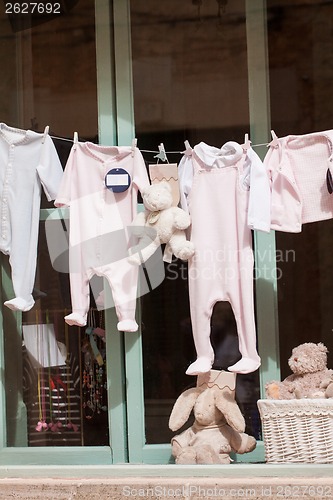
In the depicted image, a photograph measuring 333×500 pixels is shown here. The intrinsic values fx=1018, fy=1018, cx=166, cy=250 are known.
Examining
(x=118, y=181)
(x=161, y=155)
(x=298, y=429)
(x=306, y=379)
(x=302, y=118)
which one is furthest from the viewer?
(x=302, y=118)

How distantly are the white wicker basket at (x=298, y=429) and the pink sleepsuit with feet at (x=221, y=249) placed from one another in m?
0.28

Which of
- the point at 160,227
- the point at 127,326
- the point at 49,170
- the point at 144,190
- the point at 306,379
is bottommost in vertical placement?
the point at 306,379

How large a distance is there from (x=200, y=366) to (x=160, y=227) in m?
0.68

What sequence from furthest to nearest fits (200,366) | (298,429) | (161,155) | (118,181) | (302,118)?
(302,118) → (161,155) → (118,181) → (200,366) → (298,429)

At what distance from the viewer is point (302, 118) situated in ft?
16.8

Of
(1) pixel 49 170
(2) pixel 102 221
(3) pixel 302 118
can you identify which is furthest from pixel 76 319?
(3) pixel 302 118

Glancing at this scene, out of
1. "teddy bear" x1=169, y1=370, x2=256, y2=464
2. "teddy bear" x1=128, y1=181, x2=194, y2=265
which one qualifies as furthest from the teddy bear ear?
"teddy bear" x1=169, y1=370, x2=256, y2=464

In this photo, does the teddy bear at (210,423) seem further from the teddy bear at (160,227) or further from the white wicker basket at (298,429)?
the teddy bear at (160,227)

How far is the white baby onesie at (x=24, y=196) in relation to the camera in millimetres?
4938

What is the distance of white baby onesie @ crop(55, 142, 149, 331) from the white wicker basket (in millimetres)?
810

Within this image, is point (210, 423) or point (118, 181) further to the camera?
point (118, 181)

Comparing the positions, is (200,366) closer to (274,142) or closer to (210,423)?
(210,423)

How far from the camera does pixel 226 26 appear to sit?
5.09 metres

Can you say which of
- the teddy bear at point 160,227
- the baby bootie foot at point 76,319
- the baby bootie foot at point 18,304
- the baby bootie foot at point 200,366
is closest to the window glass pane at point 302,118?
the baby bootie foot at point 200,366
